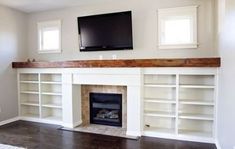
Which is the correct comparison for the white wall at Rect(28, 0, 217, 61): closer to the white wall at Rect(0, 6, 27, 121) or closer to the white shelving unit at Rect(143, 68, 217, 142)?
the white wall at Rect(0, 6, 27, 121)

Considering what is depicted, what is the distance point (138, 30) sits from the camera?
3881mm

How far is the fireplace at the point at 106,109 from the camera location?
156 inches

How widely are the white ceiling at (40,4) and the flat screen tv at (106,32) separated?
344 millimetres

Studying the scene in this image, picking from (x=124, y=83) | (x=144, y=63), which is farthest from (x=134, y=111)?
(x=144, y=63)

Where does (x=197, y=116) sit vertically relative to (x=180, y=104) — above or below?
below

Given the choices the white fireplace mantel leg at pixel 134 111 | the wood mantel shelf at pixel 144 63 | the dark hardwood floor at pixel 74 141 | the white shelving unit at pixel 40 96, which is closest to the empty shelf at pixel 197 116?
the dark hardwood floor at pixel 74 141

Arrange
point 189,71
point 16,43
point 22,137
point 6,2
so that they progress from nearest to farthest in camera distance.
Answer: point 189,71 → point 22,137 → point 6,2 → point 16,43

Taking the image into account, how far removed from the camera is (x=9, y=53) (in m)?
4.37

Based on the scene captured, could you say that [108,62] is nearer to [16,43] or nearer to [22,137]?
[22,137]

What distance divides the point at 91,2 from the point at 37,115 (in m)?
2.87

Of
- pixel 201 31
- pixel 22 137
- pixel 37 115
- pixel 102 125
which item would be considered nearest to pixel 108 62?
pixel 102 125

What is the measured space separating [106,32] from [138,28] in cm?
65

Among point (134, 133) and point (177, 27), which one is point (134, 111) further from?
point (177, 27)

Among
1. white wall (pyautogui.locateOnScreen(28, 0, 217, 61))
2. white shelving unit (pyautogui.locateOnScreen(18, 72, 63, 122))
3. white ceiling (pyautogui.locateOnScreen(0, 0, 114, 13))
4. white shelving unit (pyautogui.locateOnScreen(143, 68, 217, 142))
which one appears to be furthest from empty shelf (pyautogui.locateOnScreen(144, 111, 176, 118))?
white ceiling (pyautogui.locateOnScreen(0, 0, 114, 13))
